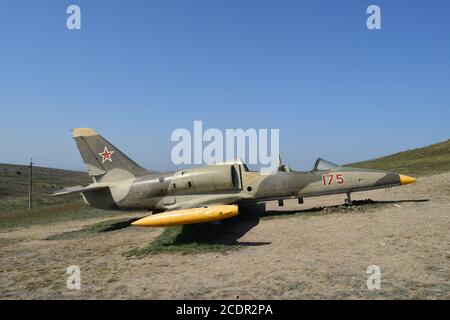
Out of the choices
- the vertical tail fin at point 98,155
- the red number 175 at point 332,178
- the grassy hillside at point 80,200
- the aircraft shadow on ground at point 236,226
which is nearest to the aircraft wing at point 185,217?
the aircraft shadow on ground at point 236,226

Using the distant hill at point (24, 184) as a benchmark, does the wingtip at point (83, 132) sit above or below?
above

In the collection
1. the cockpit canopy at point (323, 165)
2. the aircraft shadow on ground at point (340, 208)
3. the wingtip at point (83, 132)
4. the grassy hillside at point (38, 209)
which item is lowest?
the grassy hillside at point (38, 209)

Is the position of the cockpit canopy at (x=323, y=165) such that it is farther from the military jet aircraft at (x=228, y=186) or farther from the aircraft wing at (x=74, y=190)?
the aircraft wing at (x=74, y=190)

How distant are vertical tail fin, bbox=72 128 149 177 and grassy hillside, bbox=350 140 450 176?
68.6 ft

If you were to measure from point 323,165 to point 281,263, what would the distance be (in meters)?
7.74

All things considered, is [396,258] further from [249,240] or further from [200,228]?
[200,228]

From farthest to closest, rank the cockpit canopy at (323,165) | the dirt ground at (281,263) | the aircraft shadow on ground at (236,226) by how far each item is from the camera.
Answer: the cockpit canopy at (323,165), the aircraft shadow on ground at (236,226), the dirt ground at (281,263)

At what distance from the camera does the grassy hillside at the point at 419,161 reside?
27.7m

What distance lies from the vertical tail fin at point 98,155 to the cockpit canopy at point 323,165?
27.9ft

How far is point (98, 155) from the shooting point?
733 inches

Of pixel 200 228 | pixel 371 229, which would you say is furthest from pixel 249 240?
pixel 371 229
